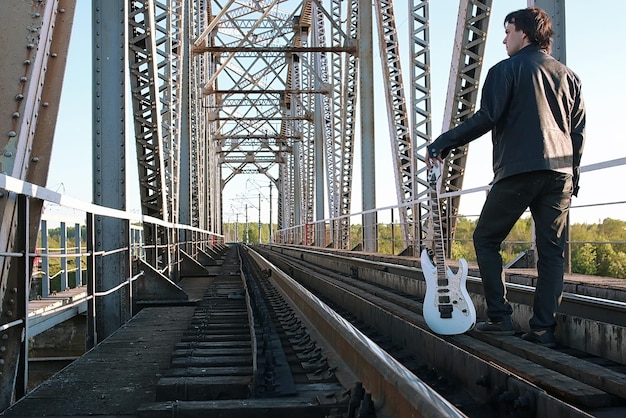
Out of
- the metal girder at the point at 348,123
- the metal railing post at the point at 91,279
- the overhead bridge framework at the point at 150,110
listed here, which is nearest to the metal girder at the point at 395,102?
the overhead bridge framework at the point at 150,110

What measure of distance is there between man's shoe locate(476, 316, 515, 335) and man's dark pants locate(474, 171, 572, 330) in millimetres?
30

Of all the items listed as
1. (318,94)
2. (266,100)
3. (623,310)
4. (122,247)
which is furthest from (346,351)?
(266,100)

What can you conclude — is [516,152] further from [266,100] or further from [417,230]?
[266,100]

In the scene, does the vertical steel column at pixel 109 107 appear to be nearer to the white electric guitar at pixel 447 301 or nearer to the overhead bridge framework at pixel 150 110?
the overhead bridge framework at pixel 150 110

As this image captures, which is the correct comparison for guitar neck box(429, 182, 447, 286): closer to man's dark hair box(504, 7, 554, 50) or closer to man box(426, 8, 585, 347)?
man box(426, 8, 585, 347)

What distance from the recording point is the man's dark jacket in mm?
3422

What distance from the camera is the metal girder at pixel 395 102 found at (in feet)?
44.9

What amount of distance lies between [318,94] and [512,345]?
80.0 feet

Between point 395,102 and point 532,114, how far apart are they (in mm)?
10985

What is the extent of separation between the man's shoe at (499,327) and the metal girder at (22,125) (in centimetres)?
241

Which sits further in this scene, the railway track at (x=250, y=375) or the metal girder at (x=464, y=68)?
the metal girder at (x=464, y=68)

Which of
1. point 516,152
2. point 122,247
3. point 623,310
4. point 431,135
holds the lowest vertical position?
point 623,310

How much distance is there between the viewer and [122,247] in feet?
20.9

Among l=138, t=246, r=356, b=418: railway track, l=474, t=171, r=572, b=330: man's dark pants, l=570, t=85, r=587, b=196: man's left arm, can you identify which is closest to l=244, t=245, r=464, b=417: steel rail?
l=138, t=246, r=356, b=418: railway track
